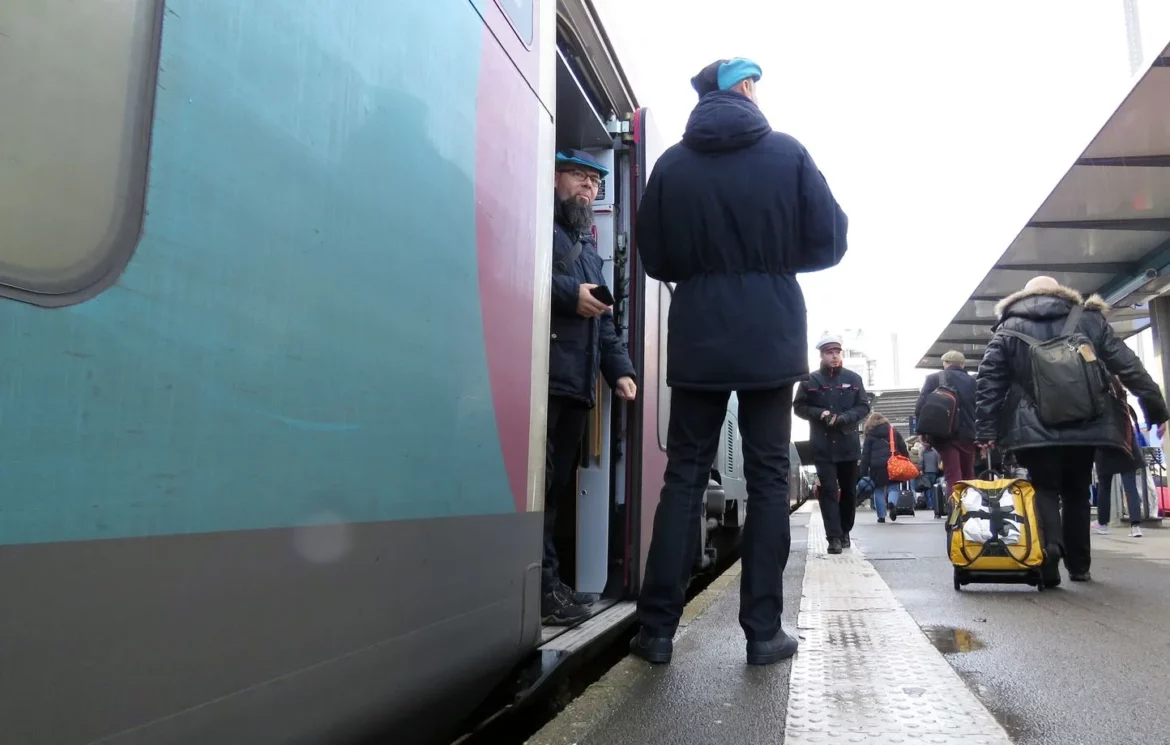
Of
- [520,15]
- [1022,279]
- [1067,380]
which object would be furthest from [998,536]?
[1022,279]

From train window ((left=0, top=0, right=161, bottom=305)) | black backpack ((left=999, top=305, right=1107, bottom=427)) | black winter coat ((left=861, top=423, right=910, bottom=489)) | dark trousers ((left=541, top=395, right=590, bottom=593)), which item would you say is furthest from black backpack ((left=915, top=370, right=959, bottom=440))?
train window ((left=0, top=0, right=161, bottom=305))

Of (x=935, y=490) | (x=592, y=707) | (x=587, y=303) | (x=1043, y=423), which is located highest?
(x=587, y=303)

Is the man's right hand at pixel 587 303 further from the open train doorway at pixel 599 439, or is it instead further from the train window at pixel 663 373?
the train window at pixel 663 373

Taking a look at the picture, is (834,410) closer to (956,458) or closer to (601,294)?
(956,458)

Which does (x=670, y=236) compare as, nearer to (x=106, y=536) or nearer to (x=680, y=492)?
(x=680, y=492)

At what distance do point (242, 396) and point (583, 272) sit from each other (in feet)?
7.27

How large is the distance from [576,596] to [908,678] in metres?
1.43

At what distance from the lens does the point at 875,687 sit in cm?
232

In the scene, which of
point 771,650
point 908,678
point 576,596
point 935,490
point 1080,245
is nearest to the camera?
point 908,678

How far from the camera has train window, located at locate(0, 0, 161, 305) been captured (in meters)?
0.97

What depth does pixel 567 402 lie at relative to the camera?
3273 mm

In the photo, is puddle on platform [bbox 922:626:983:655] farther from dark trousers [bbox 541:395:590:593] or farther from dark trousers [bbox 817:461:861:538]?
dark trousers [bbox 817:461:861:538]

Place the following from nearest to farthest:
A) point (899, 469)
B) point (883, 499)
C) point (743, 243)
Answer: point (743, 243), point (899, 469), point (883, 499)

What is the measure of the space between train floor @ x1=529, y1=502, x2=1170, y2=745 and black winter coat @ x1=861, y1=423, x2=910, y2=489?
800 centimetres
